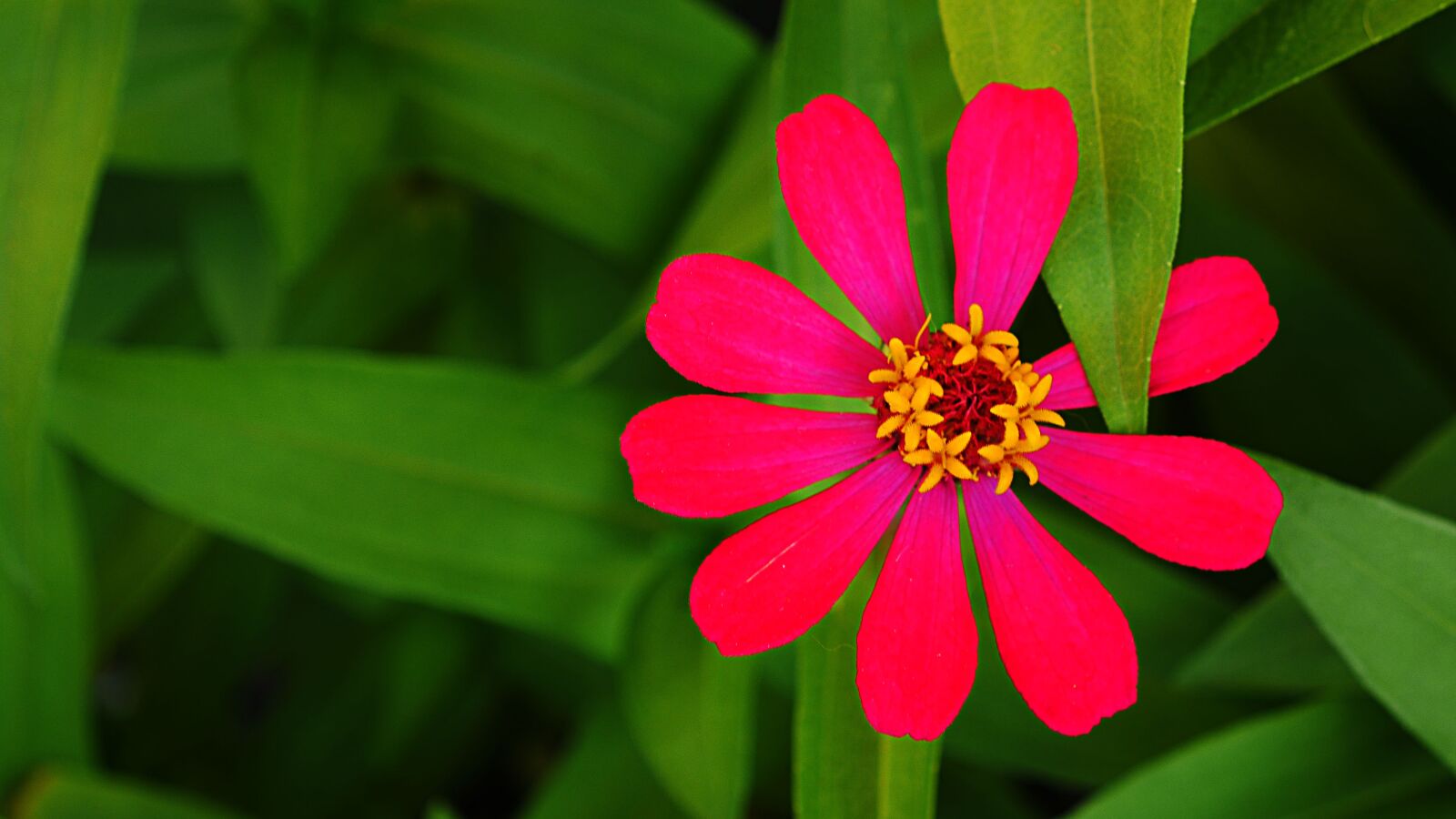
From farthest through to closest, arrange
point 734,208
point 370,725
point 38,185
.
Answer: point 370,725, point 734,208, point 38,185

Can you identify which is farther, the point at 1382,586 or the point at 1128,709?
the point at 1128,709

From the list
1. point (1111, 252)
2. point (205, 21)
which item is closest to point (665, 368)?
point (205, 21)

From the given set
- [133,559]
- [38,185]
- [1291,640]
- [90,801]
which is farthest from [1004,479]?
[133,559]

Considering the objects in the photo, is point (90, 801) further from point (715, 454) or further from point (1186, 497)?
point (1186, 497)

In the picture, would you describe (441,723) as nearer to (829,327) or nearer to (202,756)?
(202,756)

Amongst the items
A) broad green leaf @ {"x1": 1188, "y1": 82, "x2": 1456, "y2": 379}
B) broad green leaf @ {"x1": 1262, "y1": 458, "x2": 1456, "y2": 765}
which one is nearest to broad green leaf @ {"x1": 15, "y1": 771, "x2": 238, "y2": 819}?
broad green leaf @ {"x1": 1262, "y1": 458, "x2": 1456, "y2": 765}

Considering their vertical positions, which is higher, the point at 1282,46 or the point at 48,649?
the point at 1282,46

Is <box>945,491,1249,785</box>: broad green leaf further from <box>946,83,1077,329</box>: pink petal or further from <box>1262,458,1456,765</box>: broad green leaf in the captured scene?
<box>946,83,1077,329</box>: pink petal
